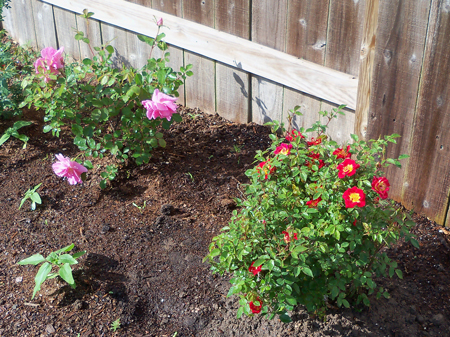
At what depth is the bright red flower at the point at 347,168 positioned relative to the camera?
5.92 feet

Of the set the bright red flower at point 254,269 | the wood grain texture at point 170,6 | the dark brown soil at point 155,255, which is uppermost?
the wood grain texture at point 170,6

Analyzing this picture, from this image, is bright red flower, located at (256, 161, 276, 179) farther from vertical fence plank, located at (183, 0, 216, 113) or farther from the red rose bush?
vertical fence plank, located at (183, 0, 216, 113)

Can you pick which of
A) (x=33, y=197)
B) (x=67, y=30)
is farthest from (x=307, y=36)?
(x=67, y=30)

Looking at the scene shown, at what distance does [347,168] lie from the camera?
1817mm

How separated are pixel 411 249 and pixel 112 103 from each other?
179 cm

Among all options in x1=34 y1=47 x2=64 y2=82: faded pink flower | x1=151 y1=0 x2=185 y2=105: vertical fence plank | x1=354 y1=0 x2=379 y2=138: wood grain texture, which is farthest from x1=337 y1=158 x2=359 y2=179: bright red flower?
x1=151 y1=0 x2=185 y2=105: vertical fence plank

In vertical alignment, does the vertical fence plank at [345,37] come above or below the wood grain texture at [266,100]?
above

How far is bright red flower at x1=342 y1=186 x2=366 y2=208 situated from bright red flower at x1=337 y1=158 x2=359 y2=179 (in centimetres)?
6

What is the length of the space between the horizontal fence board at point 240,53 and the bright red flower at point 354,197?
3.79 feet

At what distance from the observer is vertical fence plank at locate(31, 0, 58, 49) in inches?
188

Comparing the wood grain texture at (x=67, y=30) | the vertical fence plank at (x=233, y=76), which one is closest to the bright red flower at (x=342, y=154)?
the vertical fence plank at (x=233, y=76)

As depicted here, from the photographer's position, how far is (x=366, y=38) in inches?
102

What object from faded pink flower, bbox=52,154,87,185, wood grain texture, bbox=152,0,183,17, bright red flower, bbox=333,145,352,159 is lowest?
faded pink flower, bbox=52,154,87,185

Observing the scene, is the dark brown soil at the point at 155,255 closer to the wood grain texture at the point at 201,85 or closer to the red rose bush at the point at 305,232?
the red rose bush at the point at 305,232
